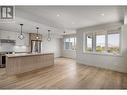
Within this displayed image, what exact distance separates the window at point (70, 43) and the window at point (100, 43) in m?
4.21

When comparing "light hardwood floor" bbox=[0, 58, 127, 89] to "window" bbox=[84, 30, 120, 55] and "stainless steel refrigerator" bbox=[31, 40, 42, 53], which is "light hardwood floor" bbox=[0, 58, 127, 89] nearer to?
"window" bbox=[84, 30, 120, 55]

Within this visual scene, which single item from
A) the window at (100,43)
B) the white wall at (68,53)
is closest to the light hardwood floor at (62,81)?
the window at (100,43)

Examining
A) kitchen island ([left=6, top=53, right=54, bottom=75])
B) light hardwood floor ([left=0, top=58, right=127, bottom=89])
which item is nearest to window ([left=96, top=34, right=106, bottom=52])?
light hardwood floor ([left=0, top=58, right=127, bottom=89])

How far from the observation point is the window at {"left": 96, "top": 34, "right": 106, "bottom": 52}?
19.8 feet

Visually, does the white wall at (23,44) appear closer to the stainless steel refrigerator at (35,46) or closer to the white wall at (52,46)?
the white wall at (52,46)

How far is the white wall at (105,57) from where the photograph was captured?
488cm

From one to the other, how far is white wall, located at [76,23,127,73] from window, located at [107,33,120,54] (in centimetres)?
39

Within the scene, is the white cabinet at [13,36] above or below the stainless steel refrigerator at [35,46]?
above

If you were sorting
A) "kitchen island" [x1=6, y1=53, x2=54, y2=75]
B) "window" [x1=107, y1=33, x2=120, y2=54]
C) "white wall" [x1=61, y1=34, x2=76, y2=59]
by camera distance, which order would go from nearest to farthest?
"kitchen island" [x1=6, y1=53, x2=54, y2=75] < "window" [x1=107, y1=33, x2=120, y2=54] < "white wall" [x1=61, y1=34, x2=76, y2=59]

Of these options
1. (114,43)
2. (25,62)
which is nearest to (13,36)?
(25,62)

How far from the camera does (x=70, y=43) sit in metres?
10.9

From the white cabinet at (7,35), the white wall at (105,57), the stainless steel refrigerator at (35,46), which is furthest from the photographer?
the stainless steel refrigerator at (35,46)
